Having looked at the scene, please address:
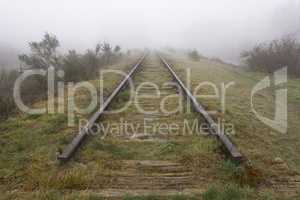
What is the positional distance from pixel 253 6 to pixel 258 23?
35.6 ft

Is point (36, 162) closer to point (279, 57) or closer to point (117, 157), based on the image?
point (117, 157)

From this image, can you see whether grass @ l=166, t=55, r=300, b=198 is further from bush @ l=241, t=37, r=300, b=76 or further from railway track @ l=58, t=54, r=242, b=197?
bush @ l=241, t=37, r=300, b=76

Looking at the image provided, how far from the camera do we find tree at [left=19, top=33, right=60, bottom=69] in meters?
14.8

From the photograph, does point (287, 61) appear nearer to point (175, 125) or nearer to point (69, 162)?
point (175, 125)

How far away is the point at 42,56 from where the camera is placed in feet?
52.6

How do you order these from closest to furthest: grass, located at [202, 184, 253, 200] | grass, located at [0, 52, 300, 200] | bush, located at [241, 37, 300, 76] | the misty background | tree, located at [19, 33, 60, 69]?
grass, located at [202, 184, 253, 200]
grass, located at [0, 52, 300, 200]
tree, located at [19, 33, 60, 69]
bush, located at [241, 37, 300, 76]
the misty background

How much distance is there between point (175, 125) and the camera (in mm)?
6199

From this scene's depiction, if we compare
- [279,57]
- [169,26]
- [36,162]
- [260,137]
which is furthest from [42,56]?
[169,26]

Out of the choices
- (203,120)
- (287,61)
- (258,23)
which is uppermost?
(258,23)

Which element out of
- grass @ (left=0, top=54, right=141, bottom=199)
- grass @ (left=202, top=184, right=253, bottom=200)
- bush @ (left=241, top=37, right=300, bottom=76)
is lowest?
grass @ (left=202, top=184, right=253, bottom=200)

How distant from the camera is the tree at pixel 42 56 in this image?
14844 mm

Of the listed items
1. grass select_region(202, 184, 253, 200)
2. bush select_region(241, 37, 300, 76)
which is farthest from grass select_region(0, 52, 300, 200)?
bush select_region(241, 37, 300, 76)

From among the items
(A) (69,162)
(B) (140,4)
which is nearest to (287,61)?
(A) (69,162)

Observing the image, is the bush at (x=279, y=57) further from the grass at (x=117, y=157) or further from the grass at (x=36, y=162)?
the grass at (x=36, y=162)
